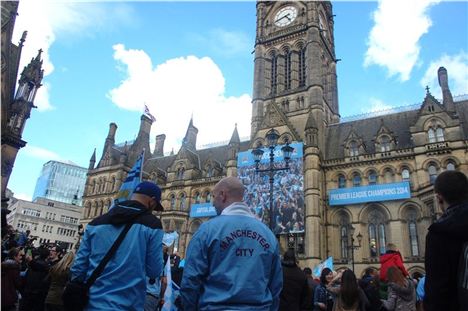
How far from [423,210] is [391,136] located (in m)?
7.86

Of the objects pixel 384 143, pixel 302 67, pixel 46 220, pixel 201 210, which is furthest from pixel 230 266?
pixel 46 220

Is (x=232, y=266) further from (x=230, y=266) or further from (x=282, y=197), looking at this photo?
(x=282, y=197)

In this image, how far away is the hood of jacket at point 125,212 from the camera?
4000 millimetres

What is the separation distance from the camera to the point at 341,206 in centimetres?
3198

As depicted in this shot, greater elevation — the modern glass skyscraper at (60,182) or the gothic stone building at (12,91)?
the modern glass skyscraper at (60,182)

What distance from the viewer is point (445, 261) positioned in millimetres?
2900

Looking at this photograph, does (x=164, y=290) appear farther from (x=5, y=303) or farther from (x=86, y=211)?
(x=86, y=211)

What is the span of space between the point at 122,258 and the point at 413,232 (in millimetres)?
29854

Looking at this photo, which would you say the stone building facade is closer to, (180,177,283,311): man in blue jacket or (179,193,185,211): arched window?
(179,193,185,211): arched window

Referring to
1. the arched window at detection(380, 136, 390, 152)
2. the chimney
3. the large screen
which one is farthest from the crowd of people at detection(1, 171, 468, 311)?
the chimney

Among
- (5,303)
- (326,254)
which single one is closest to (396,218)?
(326,254)

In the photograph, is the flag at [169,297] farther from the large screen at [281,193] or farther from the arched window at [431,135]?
the arched window at [431,135]

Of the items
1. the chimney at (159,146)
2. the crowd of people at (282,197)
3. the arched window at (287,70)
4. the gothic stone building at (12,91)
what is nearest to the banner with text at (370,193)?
the crowd of people at (282,197)

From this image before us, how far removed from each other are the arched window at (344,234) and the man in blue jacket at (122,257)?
97.2ft
